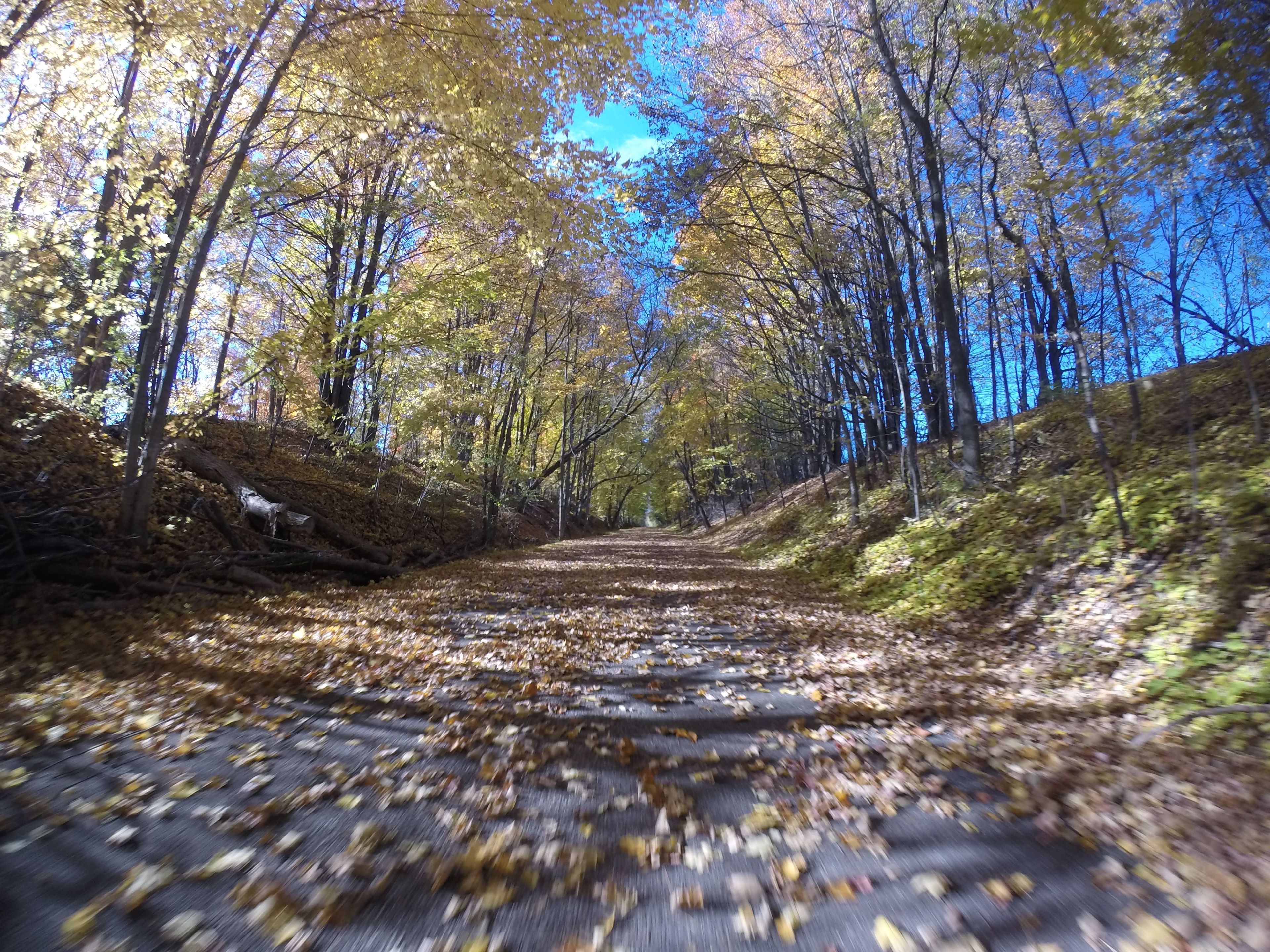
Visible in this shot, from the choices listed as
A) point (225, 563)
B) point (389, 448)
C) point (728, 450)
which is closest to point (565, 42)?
point (225, 563)

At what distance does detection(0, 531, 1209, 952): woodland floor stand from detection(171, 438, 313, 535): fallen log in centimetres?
407

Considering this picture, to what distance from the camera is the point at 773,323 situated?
17.1 meters

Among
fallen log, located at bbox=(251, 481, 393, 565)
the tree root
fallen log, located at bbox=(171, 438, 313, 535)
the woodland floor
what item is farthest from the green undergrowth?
fallen log, located at bbox=(171, 438, 313, 535)

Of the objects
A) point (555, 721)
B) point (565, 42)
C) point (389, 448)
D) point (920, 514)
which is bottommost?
point (555, 721)

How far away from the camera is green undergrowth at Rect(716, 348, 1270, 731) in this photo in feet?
13.3

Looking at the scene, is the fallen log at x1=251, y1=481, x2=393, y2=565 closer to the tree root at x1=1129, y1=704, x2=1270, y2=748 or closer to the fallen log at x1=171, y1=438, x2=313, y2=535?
the fallen log at x1=171, y1=438, x2=313, y2=535

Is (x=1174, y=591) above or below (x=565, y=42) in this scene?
below

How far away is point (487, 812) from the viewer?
8.87 ft

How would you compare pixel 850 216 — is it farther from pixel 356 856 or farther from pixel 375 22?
pixel 356 856

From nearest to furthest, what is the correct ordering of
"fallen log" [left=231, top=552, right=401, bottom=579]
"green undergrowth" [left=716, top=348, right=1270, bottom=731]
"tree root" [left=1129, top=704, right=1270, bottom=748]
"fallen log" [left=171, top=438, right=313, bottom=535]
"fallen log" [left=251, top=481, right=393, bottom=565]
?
"tree root" [left=1129, top=704, right=1270, bottom=748], "green undergrowth" [left=716, top=348, right=1270, bottom=731], "fallen log" [left=231, top=552, right=401, bottom=579], "fallen log" [left=171, top=438, right=313, bottom=535], "fallen log" [left=251, top=481, right=393, bottom=565]

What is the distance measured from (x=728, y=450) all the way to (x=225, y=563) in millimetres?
18199

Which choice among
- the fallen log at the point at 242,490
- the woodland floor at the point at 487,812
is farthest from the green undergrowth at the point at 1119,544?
the fallen log at the point at 242,490

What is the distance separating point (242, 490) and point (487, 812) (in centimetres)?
900

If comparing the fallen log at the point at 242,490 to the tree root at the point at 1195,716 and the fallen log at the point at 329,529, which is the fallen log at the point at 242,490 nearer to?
the fallen log at the point at 329,529
